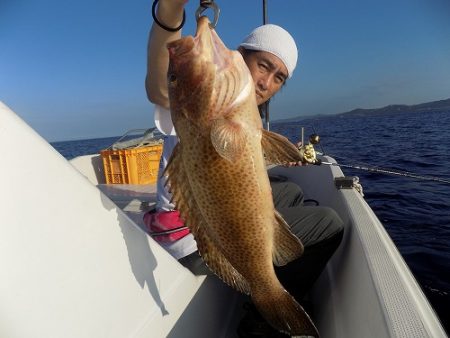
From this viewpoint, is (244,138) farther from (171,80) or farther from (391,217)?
(391,217)

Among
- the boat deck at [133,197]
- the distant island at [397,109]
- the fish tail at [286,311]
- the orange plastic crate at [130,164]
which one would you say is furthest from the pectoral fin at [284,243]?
the distant island at [397,109]

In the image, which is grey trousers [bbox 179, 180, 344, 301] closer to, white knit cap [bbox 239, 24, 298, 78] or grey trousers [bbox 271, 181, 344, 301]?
grey trousers [bbox 271, 181, 344, 301]

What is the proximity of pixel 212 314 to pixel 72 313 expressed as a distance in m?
1.47

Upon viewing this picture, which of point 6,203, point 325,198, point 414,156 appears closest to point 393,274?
point 6,203

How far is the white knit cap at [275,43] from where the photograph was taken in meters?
2.55

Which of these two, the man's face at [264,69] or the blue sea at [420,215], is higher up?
the man's face at [264,69]

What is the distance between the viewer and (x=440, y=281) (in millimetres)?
4457

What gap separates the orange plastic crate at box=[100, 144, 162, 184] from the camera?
8.06 meters

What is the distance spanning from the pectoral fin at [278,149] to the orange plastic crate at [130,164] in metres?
6.44

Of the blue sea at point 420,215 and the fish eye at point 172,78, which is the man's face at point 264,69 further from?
the blue sea at point 420,215

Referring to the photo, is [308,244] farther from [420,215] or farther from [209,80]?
[420,215]

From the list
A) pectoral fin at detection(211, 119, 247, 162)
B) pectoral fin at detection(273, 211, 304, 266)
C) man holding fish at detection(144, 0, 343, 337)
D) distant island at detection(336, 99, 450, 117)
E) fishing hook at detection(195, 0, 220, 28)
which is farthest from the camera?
distant island at detection(336, 99, 450, 117)

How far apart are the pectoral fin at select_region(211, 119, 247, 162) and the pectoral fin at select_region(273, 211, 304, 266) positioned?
20.6 inches

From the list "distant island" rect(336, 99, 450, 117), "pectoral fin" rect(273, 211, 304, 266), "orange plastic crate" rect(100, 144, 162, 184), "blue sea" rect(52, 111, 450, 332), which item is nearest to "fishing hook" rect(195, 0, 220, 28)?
"pectoral fin" rect(273, 211, 304, 266)
